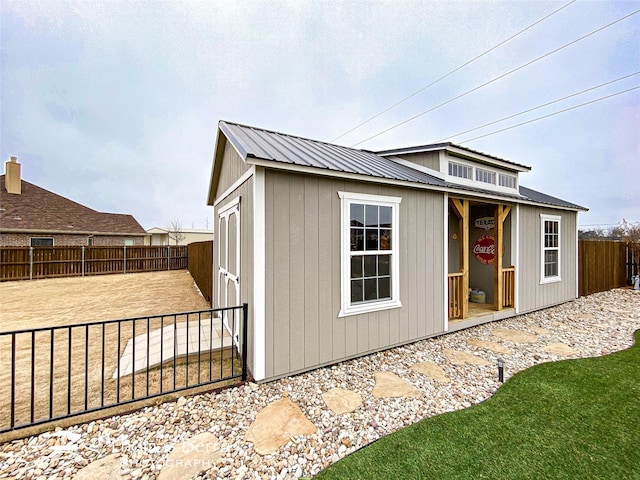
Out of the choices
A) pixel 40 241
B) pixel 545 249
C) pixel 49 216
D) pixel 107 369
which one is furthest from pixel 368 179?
pixel 49 216

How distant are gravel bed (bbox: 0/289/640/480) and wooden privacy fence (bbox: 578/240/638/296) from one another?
5.64 metres

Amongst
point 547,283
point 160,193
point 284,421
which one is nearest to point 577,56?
point 547,283

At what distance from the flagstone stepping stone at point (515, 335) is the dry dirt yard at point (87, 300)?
23.2 feet

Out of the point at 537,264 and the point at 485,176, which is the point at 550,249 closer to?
the point at 537,264

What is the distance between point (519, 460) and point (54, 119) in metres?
21.7

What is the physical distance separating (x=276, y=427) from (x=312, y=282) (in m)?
1.65

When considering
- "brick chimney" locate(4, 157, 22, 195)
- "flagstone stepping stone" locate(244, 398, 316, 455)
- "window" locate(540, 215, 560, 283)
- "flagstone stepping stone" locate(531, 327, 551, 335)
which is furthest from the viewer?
"brick chimney" locate(4, 157, 22, 195)

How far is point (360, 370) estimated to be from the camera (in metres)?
3.64

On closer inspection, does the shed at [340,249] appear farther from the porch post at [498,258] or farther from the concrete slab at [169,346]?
the concrete slab at [169,346]

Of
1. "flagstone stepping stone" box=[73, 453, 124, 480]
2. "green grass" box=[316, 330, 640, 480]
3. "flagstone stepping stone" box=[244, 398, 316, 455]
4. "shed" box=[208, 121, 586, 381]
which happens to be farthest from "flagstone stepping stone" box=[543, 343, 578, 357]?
"flagstone stepping stone" box=[73, 453, 124, 480]

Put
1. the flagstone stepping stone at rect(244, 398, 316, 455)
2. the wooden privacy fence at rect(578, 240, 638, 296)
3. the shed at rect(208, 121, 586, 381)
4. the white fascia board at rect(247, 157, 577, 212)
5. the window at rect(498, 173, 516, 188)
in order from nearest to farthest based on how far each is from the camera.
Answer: the flagstone stepping stone at rect(244, 398, 316, 455)
the white fascia board at rect(247, 157, 577, 212)
the shed at rect(208, 121, 586, 381)
the window at rect(498, 173, 516, 188)
the wooden privacy fence at rect(578, 240, 638, 296)

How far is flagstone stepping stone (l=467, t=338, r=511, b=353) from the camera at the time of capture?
432 centimetres

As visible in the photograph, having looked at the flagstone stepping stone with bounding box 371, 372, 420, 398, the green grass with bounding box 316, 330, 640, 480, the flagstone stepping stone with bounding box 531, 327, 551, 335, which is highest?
the green grass with bounding box 316, 330, 640, 480

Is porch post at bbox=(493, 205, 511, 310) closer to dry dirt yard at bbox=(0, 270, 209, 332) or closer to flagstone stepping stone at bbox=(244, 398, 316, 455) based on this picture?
flagstone stepping stone at bbox=(244, 398, 316, 455)
